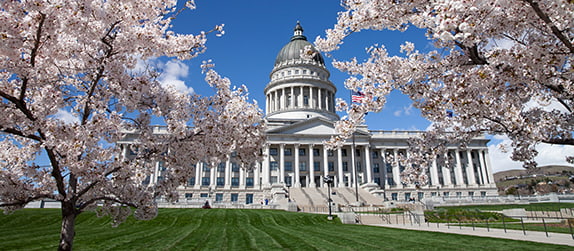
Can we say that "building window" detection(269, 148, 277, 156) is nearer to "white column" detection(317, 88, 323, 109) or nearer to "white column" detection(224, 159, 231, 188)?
"white column" detection(224, 159, 231, 188)

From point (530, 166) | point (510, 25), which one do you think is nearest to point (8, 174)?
point (510, 25)

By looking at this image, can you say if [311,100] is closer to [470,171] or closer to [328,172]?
[328,172]

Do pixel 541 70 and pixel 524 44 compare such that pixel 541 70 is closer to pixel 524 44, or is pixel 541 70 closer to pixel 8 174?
pixel 524 44

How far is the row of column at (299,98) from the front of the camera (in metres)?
88.6

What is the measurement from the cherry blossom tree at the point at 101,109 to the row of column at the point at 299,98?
78444 mm

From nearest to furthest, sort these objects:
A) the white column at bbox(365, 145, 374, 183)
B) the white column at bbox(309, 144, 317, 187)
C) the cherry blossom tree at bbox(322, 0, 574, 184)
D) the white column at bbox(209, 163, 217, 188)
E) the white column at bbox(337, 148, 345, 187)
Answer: the cherry blossom tree at bbox(322, 0, 574, 184) → the white column at bbox(209, 163, 217, 188) → the white column at bbox(309, 144, 317, 187) → the white column at bbox(337, 148, 345, 187) → the white column at bbox(365, 145, 374, 183)

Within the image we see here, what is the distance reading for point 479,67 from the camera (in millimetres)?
8734

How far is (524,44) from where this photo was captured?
776cm

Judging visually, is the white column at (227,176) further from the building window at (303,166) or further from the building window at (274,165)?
the building window at (303,166)

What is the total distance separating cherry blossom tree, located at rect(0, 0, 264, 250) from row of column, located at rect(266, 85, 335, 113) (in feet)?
257

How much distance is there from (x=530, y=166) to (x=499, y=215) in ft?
80.5

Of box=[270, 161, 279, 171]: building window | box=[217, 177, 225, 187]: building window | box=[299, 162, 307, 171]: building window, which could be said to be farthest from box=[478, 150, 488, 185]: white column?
box=[217, 177, 225, 187]: building window

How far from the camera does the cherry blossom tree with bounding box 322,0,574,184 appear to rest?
6.21 metres


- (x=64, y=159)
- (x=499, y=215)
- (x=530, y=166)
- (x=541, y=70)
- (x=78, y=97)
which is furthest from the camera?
(x=499, y=215)
